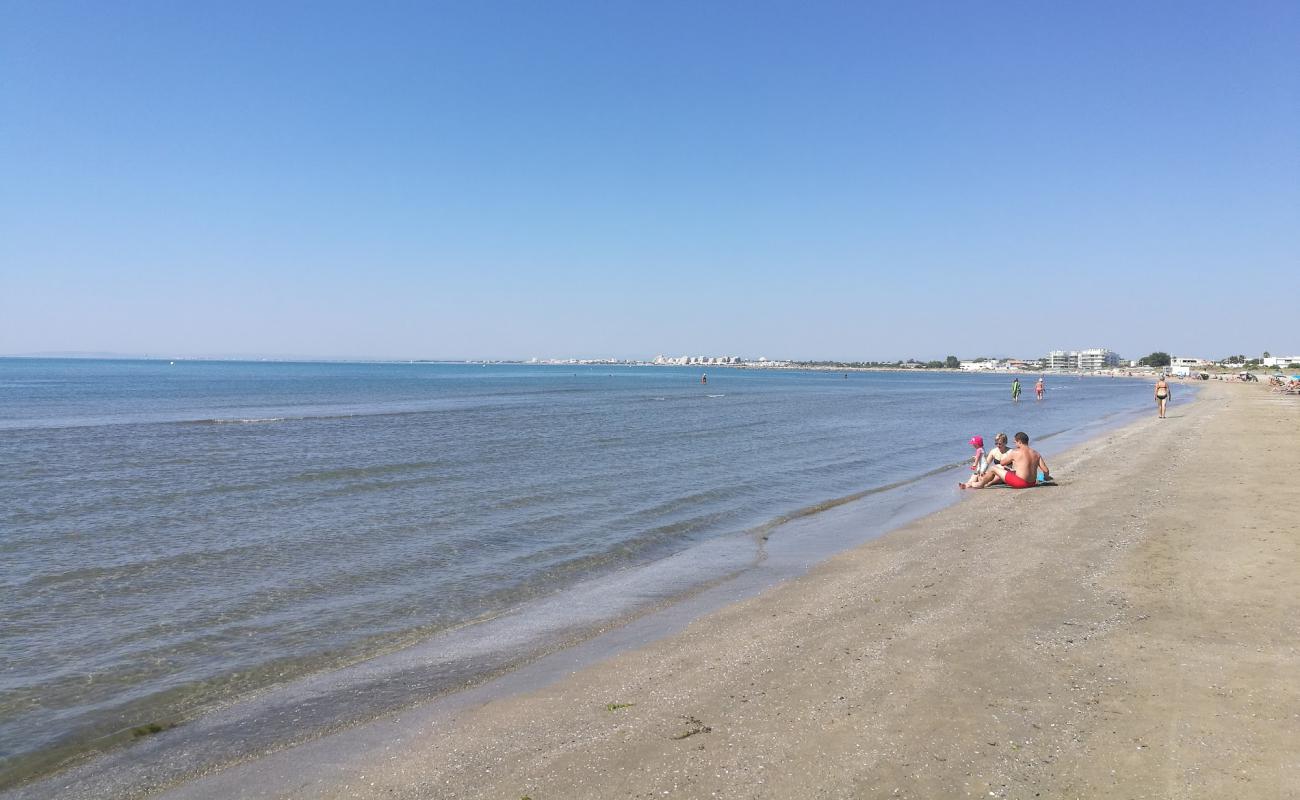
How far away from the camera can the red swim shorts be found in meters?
18.8

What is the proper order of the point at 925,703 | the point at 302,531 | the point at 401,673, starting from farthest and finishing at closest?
the point at 302,531
the point at 401,673
the point at 925,703

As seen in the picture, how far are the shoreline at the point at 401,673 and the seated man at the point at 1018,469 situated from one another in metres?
5.81

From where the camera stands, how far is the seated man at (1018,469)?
61.9ft

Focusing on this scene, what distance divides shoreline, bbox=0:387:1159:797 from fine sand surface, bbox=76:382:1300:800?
42 centimetres

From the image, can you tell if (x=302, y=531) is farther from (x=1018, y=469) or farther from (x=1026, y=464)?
(x=1026, y=464)

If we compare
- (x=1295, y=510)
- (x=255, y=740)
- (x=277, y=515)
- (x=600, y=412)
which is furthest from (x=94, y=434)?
(x=1295, y=510)

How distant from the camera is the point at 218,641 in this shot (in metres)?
9.30

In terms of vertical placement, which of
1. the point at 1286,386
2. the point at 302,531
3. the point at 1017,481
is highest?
the point at 1286,386

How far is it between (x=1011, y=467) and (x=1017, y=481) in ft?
1.61

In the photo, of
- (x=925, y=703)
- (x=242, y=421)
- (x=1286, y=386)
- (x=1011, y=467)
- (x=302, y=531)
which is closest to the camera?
(x=925, y=703)

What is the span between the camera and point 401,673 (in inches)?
320

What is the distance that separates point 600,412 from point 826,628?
47.9 metres

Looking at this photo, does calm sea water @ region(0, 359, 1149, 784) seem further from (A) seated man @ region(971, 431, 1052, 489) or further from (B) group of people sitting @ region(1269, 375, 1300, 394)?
(B) group of people sitting @ region(1269, 375, 1300, 394)

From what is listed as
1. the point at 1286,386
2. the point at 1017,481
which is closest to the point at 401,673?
the point at 1017,481
